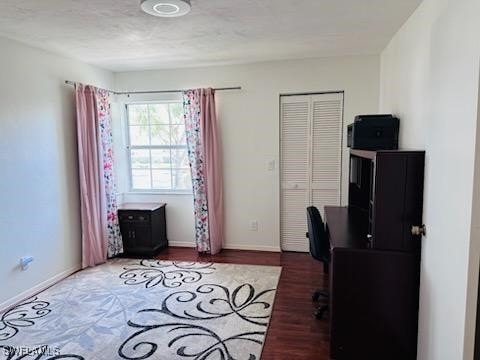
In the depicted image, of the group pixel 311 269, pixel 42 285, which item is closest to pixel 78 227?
pixel 42 285

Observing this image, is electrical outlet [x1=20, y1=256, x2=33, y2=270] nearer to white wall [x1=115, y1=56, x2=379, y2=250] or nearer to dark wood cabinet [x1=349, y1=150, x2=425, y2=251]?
white wall [x1=115, y1=56, x2=379, y2=250]

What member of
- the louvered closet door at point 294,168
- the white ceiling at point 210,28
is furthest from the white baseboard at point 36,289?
the louvered closet door at point 294,168

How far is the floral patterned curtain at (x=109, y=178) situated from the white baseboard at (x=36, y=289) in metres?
0.48

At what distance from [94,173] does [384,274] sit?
319 centimetres

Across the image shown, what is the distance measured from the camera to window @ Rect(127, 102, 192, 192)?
445 centimetres

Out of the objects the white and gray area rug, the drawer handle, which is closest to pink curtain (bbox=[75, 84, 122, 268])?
the white and gray area rug

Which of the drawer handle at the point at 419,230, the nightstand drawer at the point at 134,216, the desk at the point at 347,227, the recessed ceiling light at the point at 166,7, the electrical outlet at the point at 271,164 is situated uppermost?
the recessed ceiling light at the point at 166,7

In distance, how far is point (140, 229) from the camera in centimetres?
416

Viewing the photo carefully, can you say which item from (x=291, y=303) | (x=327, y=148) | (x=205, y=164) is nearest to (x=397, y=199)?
(x=291, y=303)

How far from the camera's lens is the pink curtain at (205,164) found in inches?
161

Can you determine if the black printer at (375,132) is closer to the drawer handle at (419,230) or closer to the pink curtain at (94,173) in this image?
the drawer handle at (419,230)

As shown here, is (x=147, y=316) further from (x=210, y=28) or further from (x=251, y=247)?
(x=210, y=28)

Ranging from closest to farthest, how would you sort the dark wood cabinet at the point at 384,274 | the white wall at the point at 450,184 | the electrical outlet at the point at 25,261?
the white wall at the point at 450,184, the dark wood cabinet at the point at 384,274, the electrical outlet at the point at 25,261

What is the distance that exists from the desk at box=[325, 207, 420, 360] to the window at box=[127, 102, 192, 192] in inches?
109
